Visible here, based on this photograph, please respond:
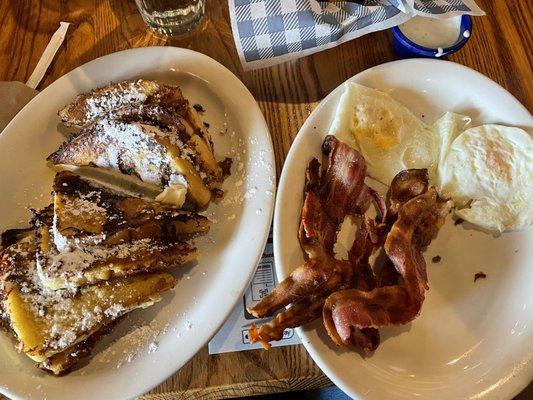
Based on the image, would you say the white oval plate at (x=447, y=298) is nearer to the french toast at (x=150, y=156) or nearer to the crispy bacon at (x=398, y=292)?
the crispy bacon at (x=398, y=292)

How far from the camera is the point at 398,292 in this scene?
1068 mm

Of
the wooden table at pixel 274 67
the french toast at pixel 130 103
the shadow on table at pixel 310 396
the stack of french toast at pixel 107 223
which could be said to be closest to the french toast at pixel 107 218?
the stack of french toast at pixel 107 223

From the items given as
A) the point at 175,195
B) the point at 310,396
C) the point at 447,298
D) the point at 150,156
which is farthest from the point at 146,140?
the point at 310,396

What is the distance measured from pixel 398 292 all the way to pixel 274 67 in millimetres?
750

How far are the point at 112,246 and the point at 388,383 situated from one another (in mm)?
668

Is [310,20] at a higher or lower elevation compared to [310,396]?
higher

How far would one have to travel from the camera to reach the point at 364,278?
1.14 m

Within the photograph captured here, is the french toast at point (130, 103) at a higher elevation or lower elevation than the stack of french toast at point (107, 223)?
higher

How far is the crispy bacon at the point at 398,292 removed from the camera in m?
1.04

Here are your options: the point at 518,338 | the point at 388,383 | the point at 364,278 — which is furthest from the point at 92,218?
the point at 518,338

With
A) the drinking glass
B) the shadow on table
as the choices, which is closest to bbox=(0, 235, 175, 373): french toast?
the shadow on table

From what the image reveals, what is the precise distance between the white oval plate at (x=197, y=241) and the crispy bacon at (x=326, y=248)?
10cm

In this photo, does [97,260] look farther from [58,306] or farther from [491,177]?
[491,177]

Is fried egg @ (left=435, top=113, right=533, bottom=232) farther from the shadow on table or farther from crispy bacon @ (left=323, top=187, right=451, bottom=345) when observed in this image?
the shadow on table
